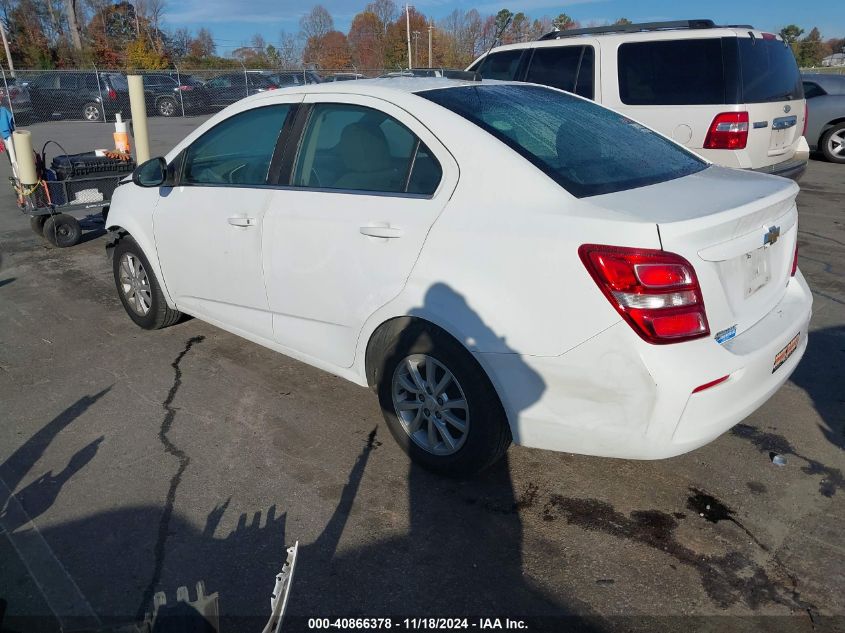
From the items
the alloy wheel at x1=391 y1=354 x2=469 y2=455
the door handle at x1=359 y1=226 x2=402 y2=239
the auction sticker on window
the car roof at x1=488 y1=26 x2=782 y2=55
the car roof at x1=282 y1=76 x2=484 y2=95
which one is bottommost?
the alloy wheel at x1=391 y1=354 x2=469 y2=455

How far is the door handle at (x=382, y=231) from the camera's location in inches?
120

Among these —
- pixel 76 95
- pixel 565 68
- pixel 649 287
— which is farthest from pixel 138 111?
pixel 76 95

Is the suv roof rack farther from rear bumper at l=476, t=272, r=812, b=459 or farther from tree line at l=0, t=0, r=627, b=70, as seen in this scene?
tree line at l=0, t=0, r=627, b=70

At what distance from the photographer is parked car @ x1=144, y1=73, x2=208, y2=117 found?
25.8 m

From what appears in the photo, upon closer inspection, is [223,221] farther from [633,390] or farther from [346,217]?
[633,390]

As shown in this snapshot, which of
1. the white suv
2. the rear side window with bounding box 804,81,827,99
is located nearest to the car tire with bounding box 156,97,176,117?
the rear side window with bounding box 804,81,827,99

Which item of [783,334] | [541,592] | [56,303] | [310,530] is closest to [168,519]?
[310,530]

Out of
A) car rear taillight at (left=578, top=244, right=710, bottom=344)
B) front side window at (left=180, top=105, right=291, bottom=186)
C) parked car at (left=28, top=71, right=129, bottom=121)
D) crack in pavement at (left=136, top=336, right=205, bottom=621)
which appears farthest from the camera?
parked car at (left=28, top=71, right=129, bottom=121)

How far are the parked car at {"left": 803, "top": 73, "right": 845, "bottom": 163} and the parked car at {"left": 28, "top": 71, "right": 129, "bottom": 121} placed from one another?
68.7 ft

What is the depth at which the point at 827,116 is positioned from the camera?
523 inches

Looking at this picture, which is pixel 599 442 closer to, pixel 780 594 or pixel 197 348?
pixel 780 594

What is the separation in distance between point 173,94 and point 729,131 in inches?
948

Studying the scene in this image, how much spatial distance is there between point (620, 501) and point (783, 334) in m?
1.01

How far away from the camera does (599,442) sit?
2.67 metres
